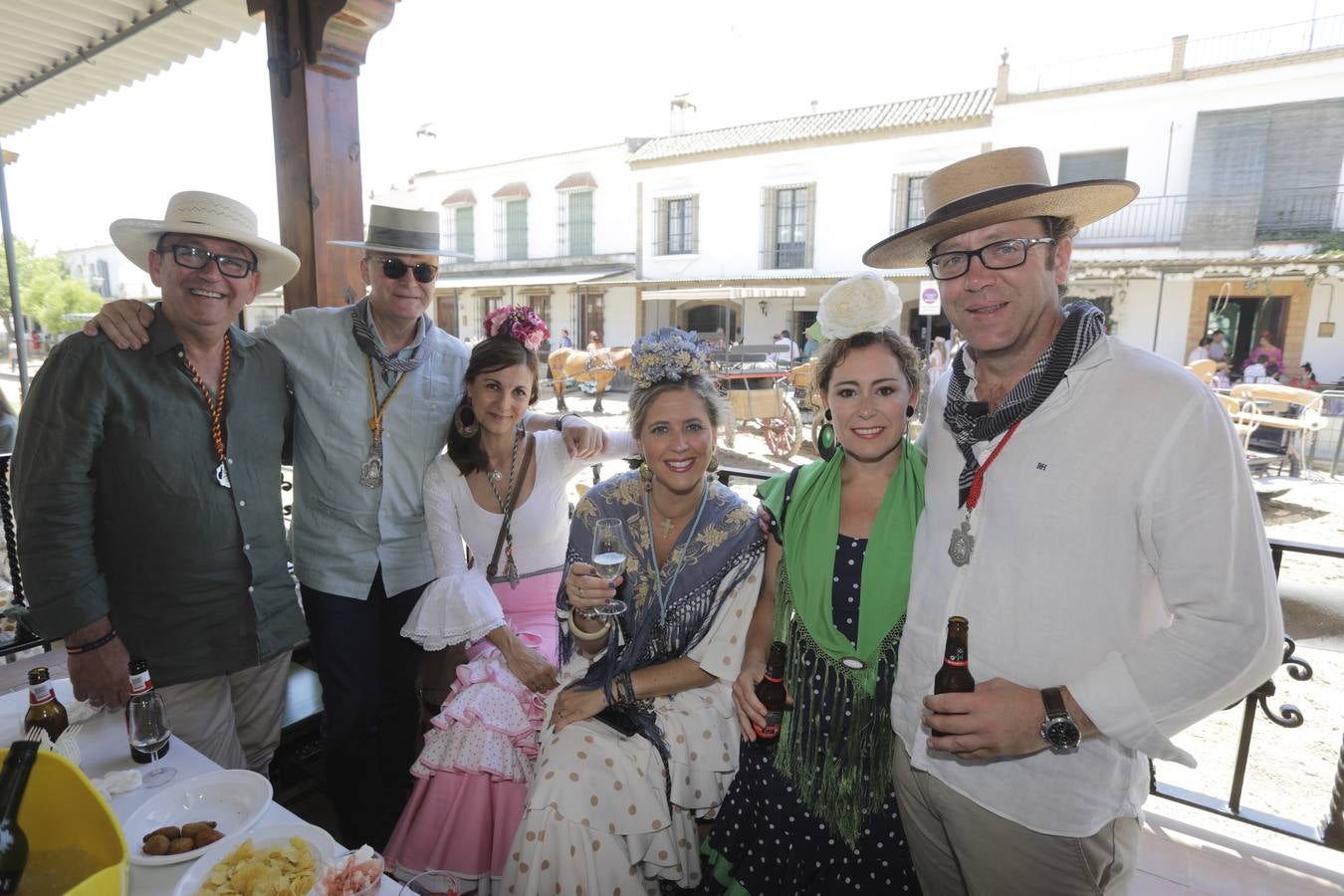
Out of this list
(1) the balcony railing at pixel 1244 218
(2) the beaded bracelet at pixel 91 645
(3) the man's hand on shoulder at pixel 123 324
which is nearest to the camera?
(2) the beaded bracelet at pixel 91 645

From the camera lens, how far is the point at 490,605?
2723 millimetres

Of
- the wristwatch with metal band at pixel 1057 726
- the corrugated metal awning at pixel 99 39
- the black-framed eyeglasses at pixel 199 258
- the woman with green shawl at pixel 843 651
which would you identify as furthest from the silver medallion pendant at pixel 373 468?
the corrugated metal awning at pixel 99 39

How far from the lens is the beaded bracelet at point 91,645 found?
6.98 ft

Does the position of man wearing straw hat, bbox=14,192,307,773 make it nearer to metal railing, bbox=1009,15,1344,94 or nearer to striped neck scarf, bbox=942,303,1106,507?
striped neck scarf, bbox=942,303,1106,507

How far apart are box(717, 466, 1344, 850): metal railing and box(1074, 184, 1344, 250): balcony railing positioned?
57.9ft

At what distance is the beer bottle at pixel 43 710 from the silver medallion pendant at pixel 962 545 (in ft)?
7.99

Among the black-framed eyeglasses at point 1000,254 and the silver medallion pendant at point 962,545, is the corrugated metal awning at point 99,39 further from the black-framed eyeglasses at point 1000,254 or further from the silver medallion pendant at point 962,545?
the silver medallion pendant at point 962,545

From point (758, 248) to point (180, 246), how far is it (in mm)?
22101

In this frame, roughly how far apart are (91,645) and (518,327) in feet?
5.90

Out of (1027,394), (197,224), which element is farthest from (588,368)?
(1027,394)

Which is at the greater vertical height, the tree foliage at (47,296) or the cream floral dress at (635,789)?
the tree foliage at (47,296)

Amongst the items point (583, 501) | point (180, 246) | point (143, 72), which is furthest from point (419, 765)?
point (143, 72)

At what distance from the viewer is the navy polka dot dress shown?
7.04 feet

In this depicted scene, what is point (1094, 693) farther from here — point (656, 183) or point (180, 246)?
point (656, 183)
